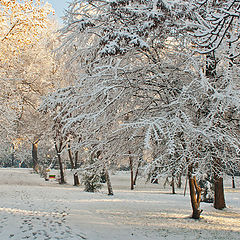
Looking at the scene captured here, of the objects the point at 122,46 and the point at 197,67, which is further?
the point at 122,46

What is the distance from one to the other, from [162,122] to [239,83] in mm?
1913

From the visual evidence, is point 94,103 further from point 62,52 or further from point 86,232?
point 86,232

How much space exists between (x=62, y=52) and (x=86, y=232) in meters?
5.19

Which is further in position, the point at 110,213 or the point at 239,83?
the point at 110,213

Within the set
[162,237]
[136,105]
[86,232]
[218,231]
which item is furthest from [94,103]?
[218,231]

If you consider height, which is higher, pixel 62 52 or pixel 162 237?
pixel 62 52

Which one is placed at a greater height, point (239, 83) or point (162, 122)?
point (239, 83)

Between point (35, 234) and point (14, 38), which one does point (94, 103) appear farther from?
point (14, 38)

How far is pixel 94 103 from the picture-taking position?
698 centimetres

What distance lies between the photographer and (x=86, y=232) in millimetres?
6992

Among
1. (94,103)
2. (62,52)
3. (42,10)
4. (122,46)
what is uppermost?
(42,10)

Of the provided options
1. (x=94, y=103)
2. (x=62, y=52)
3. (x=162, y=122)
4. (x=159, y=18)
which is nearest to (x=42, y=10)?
(x=62, y=52)

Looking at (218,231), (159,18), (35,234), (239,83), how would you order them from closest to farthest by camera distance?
1. (159,18)
2. (239,83)
3. (35,234)
4. (218,231)

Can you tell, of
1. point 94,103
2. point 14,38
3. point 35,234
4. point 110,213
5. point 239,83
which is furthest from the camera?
point 14,38
